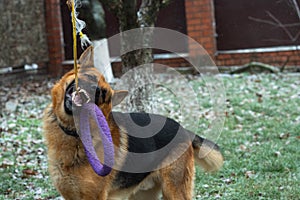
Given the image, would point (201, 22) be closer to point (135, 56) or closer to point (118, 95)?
point (135, 56)

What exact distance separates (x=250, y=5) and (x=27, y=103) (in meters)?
6.25

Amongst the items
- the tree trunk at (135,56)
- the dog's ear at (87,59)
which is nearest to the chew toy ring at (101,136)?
the dog's ear at (87,59)

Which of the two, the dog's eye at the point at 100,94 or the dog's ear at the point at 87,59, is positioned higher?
the dog's ear at the point at 87,59

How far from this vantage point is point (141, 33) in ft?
21.5

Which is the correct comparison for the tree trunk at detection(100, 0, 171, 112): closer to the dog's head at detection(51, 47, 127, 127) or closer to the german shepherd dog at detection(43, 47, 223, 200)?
the german shepherd dog at detection(43, 47, 223, 200)

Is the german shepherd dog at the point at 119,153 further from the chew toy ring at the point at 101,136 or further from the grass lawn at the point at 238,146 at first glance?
the grass lawn at the point at 238,146

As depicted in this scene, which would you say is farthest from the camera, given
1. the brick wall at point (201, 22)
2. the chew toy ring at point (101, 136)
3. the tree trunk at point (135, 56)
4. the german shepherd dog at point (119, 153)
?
the brick wall at point (201, 22)

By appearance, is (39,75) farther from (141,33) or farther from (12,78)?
(141,33)

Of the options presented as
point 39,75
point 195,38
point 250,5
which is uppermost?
point 250,5

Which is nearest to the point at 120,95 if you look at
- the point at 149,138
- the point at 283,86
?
the point at 149,138

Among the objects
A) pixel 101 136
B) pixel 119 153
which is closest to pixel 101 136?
pixel 101 136

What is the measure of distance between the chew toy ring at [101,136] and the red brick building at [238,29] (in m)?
9.45

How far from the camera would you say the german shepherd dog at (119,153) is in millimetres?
3566

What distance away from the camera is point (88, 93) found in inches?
136
